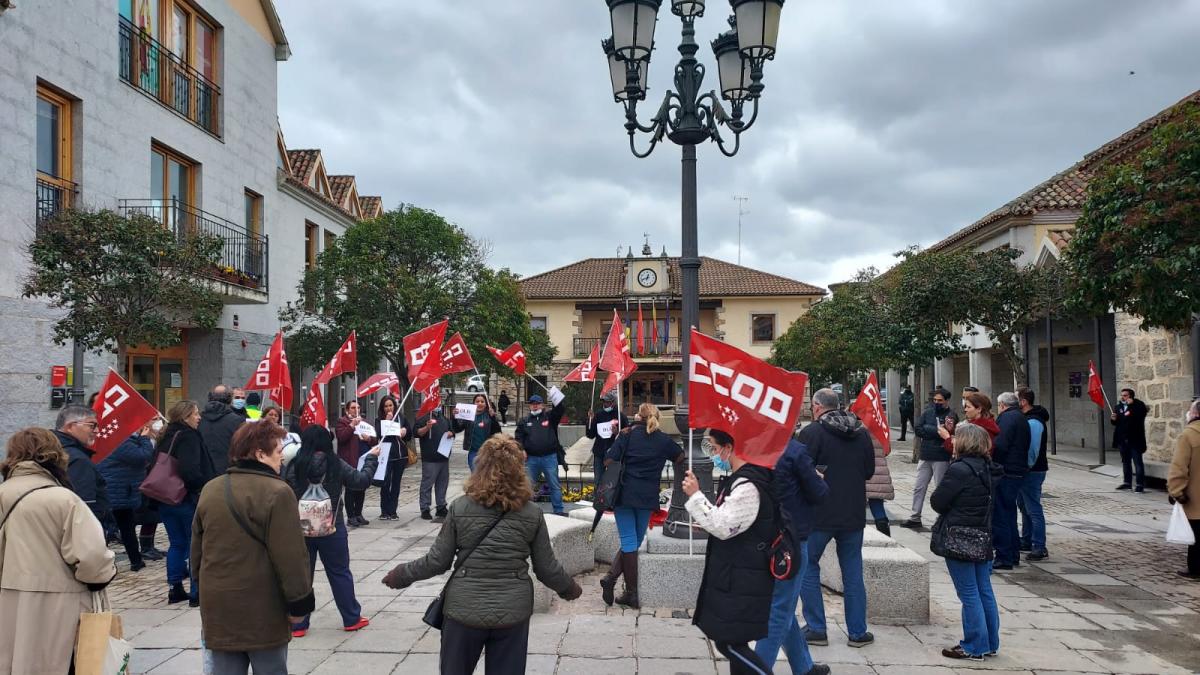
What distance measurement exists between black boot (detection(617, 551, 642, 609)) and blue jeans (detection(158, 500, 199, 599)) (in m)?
3.62

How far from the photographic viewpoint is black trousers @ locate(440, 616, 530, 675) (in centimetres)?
386

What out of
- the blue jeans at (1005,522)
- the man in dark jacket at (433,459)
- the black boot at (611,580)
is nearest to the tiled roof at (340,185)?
the man in dark jacket at (433,459)

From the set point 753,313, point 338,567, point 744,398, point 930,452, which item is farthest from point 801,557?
point 753,313

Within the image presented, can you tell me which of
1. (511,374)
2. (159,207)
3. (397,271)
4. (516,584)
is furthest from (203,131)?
(516,584)

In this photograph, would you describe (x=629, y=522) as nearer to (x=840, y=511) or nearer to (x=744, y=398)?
(x=840, y=511)

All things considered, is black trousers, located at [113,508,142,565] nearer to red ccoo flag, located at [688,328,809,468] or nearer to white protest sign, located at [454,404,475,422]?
white protest sign, located at [454,404,475,422]

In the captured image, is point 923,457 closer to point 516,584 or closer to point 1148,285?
point 1148,285

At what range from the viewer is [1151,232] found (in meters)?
7.59

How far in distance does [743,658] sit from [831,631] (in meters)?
2.26

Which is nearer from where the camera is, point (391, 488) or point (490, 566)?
point (490, 566)

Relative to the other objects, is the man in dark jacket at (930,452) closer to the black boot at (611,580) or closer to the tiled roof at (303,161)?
the black boot at (611,580)

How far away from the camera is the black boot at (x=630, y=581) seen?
677cm

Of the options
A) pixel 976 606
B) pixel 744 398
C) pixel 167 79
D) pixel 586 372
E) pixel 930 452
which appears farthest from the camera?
pixel 167 79

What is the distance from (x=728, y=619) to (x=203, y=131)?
1569cm
